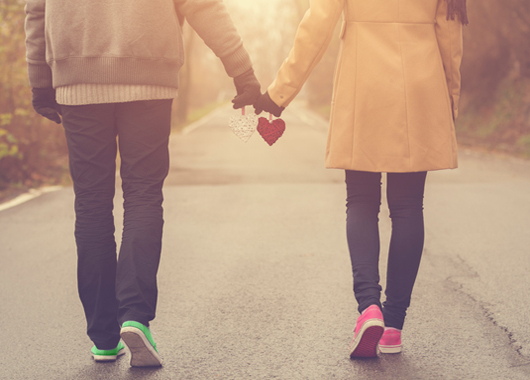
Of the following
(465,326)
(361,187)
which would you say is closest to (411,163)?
(361,187)

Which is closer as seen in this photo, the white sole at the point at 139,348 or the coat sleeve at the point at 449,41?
the white sole at the point at 139,348

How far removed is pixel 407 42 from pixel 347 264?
223cm

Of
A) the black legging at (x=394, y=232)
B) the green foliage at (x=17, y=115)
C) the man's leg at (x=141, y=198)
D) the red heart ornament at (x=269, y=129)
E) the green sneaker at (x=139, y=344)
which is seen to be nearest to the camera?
the green sneaker at (x=139, y=344)

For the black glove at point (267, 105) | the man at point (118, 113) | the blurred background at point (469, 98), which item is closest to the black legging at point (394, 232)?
the black glove at point (267, 105)

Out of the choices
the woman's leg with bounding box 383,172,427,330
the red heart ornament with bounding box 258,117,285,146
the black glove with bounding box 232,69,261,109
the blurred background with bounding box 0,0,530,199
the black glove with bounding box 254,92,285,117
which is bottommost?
the blurred background with bounding box 0,0,530,199

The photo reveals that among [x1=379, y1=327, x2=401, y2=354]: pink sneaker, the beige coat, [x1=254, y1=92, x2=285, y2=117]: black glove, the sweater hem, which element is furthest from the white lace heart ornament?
[x1=379, y1=327, x2=401, y2=354]: pink sneaker

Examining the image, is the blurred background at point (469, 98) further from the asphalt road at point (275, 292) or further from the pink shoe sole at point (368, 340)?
the pink shoe sole at point (368, 340)

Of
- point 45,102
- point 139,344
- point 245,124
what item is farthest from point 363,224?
point 45,102

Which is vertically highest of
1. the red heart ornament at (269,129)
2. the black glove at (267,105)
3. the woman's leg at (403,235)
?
the black glove at (267,105)

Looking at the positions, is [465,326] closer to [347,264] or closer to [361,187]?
[361,187]

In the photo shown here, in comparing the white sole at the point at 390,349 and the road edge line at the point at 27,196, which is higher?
the white sole at the point at 390,349

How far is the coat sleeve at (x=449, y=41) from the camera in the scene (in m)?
2.82

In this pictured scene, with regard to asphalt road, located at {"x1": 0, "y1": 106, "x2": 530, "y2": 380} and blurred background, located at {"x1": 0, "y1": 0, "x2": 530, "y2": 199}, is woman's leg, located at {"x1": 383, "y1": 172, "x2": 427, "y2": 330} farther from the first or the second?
blurred background, located at {"x1": 0, "y1": 0, "x2": 530, "y2": 199}

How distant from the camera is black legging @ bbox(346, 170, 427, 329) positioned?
2.92 m
